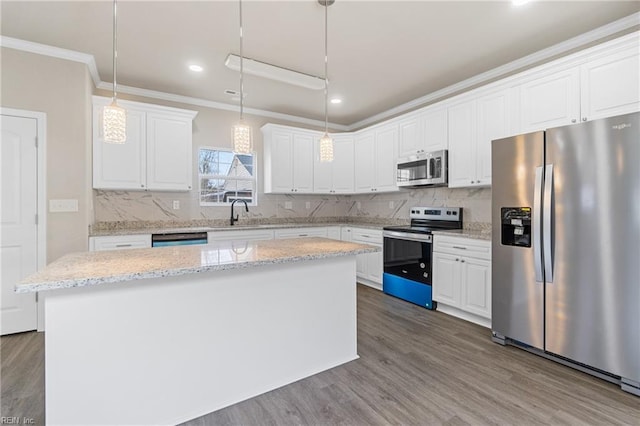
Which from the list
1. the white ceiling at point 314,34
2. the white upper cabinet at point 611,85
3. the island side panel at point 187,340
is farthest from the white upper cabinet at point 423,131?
the island side panel at point 187,340

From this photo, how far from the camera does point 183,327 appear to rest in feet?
5.68

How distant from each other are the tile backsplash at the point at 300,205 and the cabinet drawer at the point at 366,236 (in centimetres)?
65

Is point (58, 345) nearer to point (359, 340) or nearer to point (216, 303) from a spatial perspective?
point (216, 303)

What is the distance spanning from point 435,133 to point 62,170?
4.19 metres

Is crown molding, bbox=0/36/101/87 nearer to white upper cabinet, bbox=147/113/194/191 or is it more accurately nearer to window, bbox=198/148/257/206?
white upper cabinet, bbox=147/113/194/191

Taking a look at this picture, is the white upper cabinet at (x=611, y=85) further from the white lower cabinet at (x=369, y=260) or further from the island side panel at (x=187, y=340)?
the white lower cabinet at (x=369, y=260)

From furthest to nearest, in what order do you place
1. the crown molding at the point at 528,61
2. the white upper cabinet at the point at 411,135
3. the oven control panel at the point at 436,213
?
the white upper cabinet at the point at 411,135 → the oven control panel at the point at 436,213 → the crown molding at the point at 528,61

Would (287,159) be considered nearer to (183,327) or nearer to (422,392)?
(183,327)

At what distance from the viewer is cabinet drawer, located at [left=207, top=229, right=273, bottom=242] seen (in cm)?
388

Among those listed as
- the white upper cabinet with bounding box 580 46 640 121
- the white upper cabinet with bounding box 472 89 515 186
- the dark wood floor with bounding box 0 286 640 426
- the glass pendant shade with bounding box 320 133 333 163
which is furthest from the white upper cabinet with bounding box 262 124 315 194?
the white upper cabinet with bounding box 580 46 640 121

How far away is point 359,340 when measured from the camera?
2738 millimetres

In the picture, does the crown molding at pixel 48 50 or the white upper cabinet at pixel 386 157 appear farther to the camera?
the white upper cabinet at pixel 386 157

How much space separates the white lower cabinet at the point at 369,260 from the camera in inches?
170

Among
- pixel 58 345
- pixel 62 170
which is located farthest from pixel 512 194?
pixel 62 170
